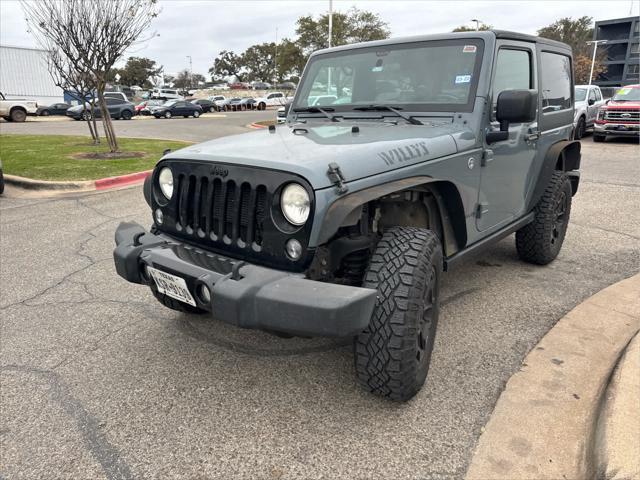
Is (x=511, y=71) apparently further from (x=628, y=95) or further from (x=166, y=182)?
(x=628, y=95)

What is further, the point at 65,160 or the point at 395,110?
the point at 65,160

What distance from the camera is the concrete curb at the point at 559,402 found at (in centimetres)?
205

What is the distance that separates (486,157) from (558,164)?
1881mm

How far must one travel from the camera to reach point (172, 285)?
8.07ft

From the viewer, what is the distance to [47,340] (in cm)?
324

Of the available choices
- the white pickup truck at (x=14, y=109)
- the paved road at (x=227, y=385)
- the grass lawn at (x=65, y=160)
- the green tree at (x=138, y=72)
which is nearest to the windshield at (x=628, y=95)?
the paved road at (x=227, y=385)

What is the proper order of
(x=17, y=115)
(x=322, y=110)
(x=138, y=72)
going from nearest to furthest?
1. (x=322, y=110)
2. (x=17, y=115)
3. (x=138, y=72)

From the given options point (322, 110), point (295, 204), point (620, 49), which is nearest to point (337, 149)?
point (295, 204)

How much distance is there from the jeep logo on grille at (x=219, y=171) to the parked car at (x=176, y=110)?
31.6 meters

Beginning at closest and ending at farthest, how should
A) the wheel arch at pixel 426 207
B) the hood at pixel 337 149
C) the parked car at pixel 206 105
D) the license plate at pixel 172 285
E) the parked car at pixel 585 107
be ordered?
1. the wheel arch at pixel 426 207
2. the hood at pixel 337 149
3. the license plate at pixel 172 285
4. the parked car at pixel 585 107
5. the parked car at pixel 206 105

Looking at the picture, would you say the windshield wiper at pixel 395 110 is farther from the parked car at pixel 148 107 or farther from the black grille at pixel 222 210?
the parked car at pixel 148 107

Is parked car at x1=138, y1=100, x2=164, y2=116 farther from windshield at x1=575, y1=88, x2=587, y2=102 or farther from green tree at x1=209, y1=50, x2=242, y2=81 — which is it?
green tree at x1=209, y1=50, x2=242, y2=81

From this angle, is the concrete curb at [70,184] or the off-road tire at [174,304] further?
the concrete curb at [70,184]

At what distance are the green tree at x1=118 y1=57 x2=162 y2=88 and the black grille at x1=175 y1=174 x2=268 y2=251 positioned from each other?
83213 millimetres
